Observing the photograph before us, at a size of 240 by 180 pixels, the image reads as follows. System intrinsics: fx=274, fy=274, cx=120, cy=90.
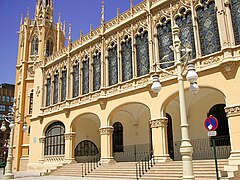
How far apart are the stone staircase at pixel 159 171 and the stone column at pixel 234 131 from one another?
2.19ft

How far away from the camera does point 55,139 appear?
86.5ft

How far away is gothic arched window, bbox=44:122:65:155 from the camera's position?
1004 inches

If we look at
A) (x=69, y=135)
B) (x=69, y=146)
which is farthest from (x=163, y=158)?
A: (x=69, y=135)

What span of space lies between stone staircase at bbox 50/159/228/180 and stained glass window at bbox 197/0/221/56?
6267 mm

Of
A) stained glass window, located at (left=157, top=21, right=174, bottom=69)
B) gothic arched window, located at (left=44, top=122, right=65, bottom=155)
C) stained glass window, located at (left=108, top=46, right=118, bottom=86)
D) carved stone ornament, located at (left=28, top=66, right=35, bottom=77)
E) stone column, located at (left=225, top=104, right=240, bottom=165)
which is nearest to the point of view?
stone column, located at (left=225, top=104, right=240, bottom=165)

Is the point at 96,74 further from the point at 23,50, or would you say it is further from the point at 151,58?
the point at 23,50

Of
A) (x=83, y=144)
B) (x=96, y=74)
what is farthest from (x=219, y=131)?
(x=83, y=144)

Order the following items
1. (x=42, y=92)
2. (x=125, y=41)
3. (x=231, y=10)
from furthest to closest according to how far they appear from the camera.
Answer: (x=42, y=92) → (x=125, y=41) → (x=231, y=10)

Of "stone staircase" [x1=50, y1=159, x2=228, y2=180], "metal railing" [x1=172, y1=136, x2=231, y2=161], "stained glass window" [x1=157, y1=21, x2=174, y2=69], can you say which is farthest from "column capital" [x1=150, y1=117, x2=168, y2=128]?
"stained glass window" [x1=157, y1=21, x2=174, y2=69]

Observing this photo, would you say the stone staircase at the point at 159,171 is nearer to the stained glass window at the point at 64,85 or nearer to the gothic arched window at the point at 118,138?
the gothic arched window at the point at 118,138

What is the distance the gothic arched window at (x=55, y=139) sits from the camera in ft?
83.7

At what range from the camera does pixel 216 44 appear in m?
15.3

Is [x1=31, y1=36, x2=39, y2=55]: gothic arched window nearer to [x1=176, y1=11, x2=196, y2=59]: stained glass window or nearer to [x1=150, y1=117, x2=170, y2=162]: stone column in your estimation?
[x1=176, y1=11, x2=196, y2=59]: stained glass window

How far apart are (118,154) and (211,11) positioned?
44.4 ft
